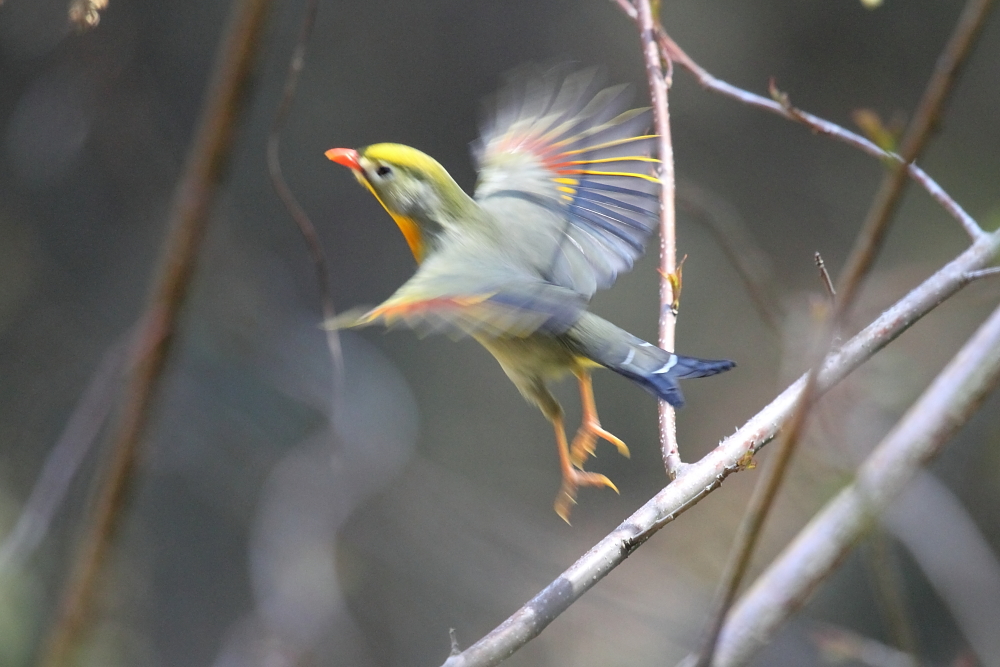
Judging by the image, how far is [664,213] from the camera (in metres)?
1.94

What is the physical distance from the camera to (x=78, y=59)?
3.50 metres

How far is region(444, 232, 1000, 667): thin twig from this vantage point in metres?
1.23

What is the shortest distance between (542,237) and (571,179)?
269 millimetres

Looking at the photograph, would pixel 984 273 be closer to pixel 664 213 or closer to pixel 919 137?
pixel 664 213

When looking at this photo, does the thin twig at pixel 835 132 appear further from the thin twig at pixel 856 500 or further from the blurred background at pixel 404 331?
the blurred background at pixel 404 331

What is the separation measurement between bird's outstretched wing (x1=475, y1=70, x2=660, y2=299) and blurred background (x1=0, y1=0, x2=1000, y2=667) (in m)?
1.05

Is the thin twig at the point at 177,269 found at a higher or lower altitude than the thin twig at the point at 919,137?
lower

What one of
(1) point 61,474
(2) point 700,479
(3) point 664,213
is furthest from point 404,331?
(1) point 61,474

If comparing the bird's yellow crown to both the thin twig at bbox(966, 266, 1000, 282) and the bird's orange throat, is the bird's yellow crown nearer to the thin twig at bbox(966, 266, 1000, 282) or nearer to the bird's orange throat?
the bird's orange throat

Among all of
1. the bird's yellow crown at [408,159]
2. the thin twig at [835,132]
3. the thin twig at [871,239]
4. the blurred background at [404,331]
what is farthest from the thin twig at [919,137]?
the blurred background at [404,331]

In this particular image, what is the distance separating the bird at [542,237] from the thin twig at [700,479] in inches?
6.0

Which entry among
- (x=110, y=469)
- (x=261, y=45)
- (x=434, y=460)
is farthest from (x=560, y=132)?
(x=434, y=460)

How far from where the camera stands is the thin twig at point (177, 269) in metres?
0.83

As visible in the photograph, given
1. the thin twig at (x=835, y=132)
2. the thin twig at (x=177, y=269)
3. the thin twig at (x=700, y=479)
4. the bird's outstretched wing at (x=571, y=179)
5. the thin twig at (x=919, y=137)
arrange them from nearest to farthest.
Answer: the thin twig at (x=919, y=137)
the thin twig at (x=177, y=269)
the thin twig at (x=700, y=479)
the thin twig at (x=835, y=132)
the bird's outstretched wing at (x=571, y=179)
